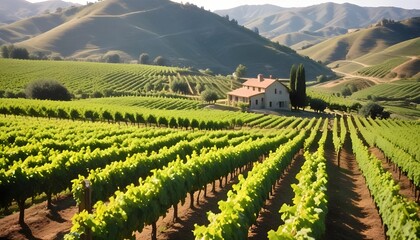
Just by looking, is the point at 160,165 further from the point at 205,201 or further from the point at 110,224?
the point at 110,224

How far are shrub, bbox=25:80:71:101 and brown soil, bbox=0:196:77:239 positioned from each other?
2694 inches

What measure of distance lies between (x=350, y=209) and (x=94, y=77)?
10885 centimetres

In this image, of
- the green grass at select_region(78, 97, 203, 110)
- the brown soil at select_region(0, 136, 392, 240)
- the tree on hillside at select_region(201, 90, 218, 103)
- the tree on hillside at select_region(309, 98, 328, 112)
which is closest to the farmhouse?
the tree on hillside at select_region(309, 98, 328, 112)

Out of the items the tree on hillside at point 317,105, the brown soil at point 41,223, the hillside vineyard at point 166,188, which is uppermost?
the tree on hillside at point 317,105

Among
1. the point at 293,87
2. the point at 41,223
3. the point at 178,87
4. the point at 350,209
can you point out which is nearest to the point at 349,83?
the point at 178,87

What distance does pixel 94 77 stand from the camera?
118 meters

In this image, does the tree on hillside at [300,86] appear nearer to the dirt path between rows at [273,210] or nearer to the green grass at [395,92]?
the dirt path between rows at [273,210]

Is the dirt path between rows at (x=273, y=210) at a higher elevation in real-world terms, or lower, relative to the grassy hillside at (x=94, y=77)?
lower

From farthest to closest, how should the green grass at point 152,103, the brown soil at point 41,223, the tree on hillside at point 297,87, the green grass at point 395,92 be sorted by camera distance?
the green grass at point 395,92 → the tree on hillside at point 297,87 → the green grass at point 152,103 → the brown soil at point 41,223

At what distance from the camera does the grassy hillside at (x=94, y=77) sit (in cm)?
10409

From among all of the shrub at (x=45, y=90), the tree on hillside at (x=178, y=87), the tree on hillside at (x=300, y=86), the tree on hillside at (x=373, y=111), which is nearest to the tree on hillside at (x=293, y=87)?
the tree on hillside at (x=300, y=86)

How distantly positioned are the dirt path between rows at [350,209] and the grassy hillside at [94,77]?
8155 centimetres

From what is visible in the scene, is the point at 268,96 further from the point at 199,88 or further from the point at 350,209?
the point at 350,209

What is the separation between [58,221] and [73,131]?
20.6 metres
